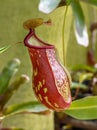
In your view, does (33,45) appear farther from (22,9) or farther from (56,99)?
(22,9)

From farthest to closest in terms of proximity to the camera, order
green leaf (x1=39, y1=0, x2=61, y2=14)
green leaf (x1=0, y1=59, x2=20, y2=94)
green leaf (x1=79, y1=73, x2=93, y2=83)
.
→ green leaf (x1=79, y1=73, x2=93, y2=83) → green leaf (x1=0, y1=59, x2=20, y2=94) → green leaf (x1=39, y1=0, x2=61, y2=14)

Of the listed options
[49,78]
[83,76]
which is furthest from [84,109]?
[83,76]

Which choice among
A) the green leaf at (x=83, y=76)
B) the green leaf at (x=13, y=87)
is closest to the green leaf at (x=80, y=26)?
the green leaf at (x=13, y=87)

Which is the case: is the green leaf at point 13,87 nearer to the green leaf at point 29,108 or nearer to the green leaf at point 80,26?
the green leaf at point 29,108

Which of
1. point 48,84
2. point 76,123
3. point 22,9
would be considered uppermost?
point 22,9

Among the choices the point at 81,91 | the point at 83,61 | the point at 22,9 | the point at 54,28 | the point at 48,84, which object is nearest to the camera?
the point at 48,84

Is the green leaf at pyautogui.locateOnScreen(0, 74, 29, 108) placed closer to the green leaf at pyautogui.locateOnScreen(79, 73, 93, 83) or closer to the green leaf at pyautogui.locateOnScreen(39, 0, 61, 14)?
the green leaf at pyautogui.locateOnScreen(39, 0, 61, 14)

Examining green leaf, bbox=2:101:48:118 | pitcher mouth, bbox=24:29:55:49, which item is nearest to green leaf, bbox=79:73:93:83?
green leaf, bbox=2:101:48:118

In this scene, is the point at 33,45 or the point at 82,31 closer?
the point at 33,45

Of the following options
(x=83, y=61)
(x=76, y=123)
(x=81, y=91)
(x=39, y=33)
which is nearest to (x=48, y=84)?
(x=39, y=33)
